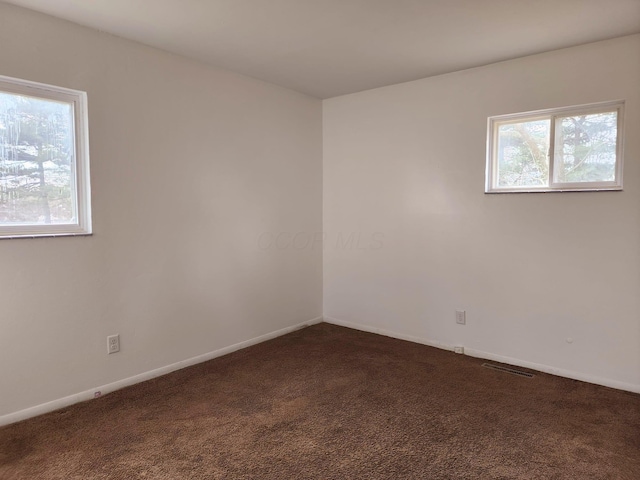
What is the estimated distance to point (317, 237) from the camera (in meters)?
4.62

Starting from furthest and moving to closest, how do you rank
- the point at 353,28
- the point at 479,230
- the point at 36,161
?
the point at 479,230, the point at 353,28, the point at 36,161

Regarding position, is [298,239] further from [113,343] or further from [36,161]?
[36,161]

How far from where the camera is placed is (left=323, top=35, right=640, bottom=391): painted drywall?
2.93 metres

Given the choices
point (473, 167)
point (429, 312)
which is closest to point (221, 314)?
point (429, 312)

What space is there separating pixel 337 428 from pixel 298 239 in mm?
2277

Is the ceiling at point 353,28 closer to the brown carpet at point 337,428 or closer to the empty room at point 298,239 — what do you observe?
the empty room at point 298,239

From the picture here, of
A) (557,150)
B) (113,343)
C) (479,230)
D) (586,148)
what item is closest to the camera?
(113,343)

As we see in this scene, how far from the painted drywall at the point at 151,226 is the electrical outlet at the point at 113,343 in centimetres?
3

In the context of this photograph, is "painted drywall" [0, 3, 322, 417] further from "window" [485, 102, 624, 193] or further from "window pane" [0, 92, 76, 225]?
"window" [485, 102, 624, 193]

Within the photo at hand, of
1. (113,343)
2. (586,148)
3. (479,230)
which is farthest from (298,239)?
(586,148)

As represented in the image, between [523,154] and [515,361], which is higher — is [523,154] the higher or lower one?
the higher one

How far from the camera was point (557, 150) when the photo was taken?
3.20 m

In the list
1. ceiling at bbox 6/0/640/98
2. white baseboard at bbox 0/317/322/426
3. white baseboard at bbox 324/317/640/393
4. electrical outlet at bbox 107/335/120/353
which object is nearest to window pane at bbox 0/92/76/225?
ceiling at bbox 6/0/640/98

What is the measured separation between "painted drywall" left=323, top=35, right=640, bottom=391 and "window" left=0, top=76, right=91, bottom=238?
2.53 m
